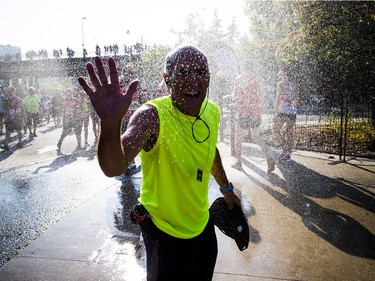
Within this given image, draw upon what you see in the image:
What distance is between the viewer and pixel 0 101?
15023 millimetres

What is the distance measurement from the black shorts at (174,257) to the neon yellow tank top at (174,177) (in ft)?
0.13

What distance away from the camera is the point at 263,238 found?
3.85m

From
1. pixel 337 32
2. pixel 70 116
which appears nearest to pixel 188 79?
pixel 337 32

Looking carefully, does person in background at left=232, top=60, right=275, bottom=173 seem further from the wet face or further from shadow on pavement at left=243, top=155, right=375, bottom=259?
the wet face

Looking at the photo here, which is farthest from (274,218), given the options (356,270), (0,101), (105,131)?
(0,101)

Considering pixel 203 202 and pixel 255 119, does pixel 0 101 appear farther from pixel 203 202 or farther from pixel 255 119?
pixel 203 202

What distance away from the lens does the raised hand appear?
1444mm

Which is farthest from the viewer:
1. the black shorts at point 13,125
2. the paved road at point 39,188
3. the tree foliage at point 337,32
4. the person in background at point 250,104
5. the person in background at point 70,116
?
the black shorts at point 13,125

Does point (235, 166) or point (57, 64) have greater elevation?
point (57, 64)

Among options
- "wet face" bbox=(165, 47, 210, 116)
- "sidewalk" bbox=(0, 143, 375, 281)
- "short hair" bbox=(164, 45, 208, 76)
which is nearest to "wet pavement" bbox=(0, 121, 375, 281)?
"sidewalk" bbox=(0, 143, 375, 281)

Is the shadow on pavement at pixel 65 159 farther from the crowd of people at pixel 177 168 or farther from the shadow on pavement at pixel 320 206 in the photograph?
the crowd of people at pixel 177 168

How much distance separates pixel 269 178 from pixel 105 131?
5.24 m

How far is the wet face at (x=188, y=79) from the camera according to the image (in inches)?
77.9

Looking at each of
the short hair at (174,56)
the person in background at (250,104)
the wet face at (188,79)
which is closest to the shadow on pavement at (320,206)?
the person in background at (250,104)
